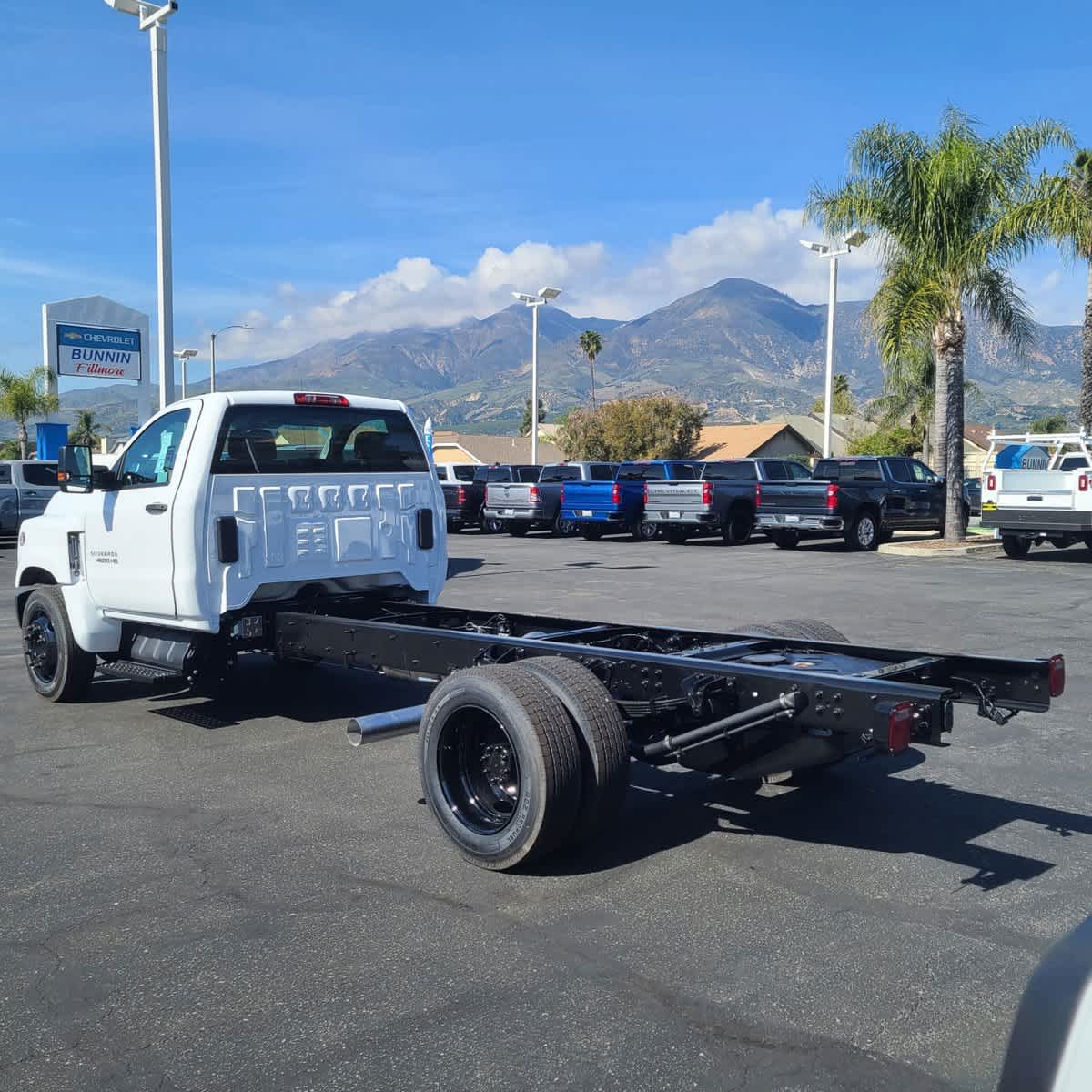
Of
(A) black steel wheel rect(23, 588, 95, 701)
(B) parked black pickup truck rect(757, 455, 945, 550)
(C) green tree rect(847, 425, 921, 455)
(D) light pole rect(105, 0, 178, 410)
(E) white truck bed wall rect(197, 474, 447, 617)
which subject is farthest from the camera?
(C) green tree rect(847, 425, 921, 455)

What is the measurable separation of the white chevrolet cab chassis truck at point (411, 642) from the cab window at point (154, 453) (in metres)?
A: 0.02

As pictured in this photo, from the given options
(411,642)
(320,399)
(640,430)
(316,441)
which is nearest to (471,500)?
(320,399)

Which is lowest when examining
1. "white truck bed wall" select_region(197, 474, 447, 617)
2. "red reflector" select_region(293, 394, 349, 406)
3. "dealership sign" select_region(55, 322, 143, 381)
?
"white truck bed wall" select_region(197, 474, 447, 617)

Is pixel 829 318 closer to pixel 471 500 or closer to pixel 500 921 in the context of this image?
pixel 471 500

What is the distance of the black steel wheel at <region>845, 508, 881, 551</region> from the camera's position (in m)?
23.2

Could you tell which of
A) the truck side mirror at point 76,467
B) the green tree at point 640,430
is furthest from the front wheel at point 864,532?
the green tree at point 640,430

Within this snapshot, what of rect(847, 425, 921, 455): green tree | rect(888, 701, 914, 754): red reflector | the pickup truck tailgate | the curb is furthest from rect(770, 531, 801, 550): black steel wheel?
rect(847, 425, 921, 455): green tree

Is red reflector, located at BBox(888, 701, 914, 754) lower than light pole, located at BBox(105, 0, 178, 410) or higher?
lower

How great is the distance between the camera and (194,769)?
21.2 ft

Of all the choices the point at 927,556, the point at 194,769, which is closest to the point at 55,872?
the point at 194,769

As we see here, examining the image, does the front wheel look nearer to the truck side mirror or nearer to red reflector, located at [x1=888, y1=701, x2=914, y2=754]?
the truck side mirror

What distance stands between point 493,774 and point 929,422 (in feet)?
172

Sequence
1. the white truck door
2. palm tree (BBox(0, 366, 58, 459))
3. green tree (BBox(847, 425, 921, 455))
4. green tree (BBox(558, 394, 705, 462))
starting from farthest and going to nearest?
green tree (BBox(558, 394, 705, 462))
green tree (BBox(847, 425, 921, 455))
palm tree (BBox(0, 366, 58, 459))
the white truck door

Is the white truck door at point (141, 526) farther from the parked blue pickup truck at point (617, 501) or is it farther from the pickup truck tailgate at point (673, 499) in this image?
the parked blue pickup truck at point (617, 501)
